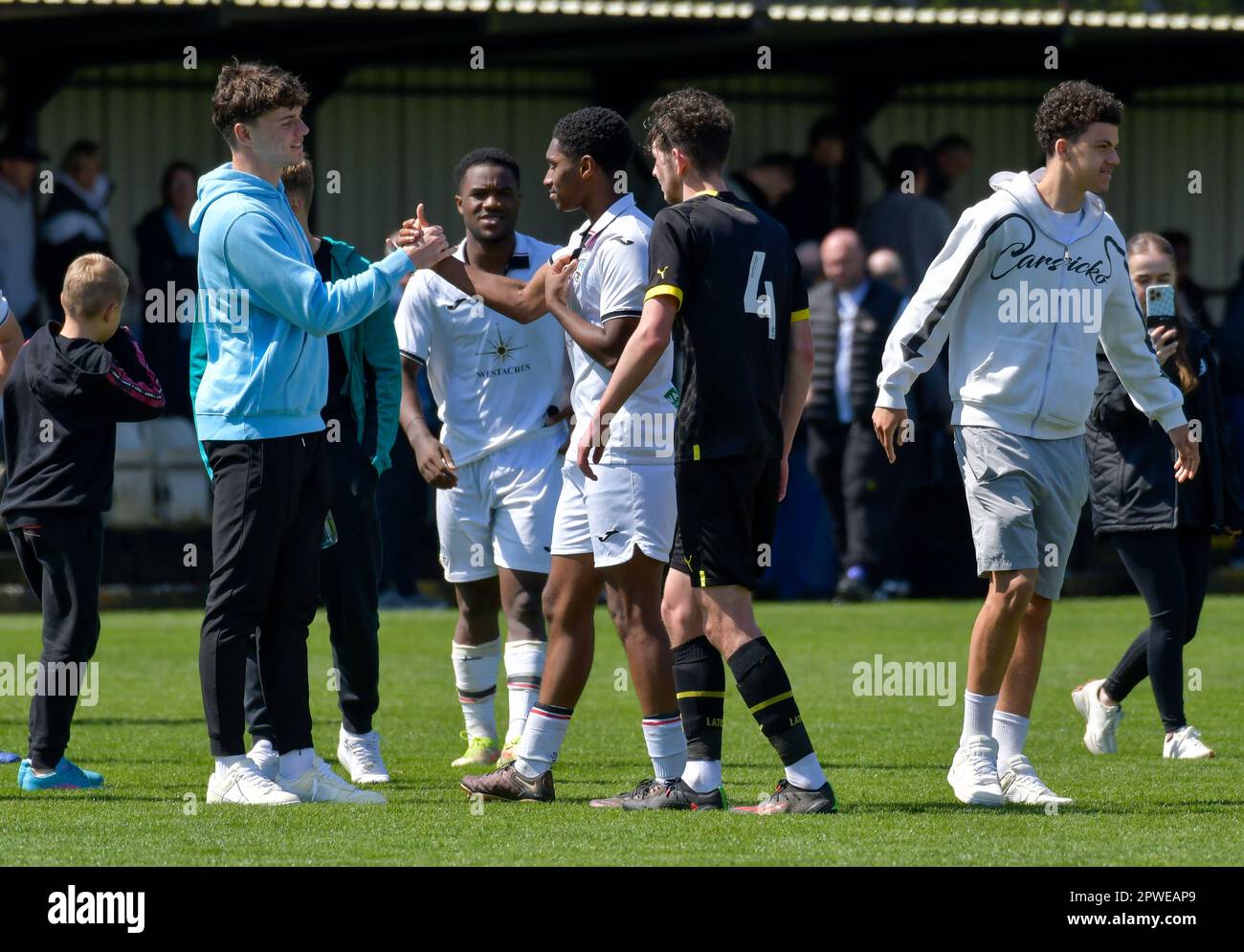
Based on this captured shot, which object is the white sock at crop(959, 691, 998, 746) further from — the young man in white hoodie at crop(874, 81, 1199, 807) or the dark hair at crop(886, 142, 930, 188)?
the dark hair at crop(886, 142, 930, 188)

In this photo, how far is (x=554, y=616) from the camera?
25.3 ft

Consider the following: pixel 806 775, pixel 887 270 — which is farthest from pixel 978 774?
pixel 887 270

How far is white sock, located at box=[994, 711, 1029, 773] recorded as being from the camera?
7.71m

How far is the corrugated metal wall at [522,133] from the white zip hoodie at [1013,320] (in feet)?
41.3

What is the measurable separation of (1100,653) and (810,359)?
655 cm

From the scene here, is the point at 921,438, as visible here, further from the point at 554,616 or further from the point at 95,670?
the point at 554,616

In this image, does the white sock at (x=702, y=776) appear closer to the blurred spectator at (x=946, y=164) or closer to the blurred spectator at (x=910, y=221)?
the blurred spectator at (x=910, y=221)

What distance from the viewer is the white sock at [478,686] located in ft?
29.6

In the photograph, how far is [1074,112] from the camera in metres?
7.60

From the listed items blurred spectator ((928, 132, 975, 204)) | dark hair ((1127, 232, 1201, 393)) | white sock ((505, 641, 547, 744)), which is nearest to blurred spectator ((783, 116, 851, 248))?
blurred spectator ((928, 132, 975, 204))

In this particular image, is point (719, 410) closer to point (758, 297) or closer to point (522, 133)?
point (758, 297)

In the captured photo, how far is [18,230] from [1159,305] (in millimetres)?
10444
